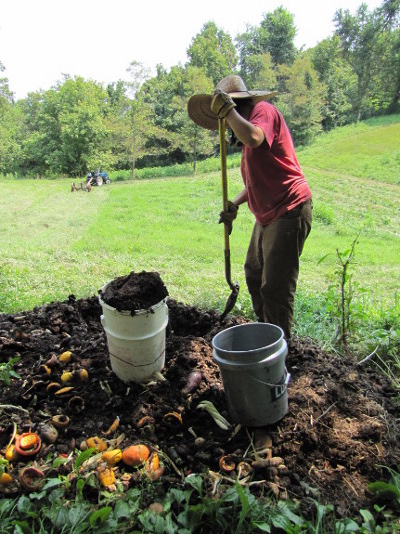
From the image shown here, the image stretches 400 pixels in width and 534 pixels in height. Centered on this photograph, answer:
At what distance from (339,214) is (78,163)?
21.1 m

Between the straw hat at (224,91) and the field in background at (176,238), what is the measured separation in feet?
5.56

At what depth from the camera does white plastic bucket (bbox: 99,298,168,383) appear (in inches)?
94.7

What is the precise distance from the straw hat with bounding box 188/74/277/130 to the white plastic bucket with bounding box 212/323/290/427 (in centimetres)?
152

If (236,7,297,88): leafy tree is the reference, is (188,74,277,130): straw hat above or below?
below

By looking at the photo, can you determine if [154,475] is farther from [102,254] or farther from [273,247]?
[102,254]

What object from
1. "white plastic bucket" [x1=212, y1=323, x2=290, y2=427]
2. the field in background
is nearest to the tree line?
the field in background

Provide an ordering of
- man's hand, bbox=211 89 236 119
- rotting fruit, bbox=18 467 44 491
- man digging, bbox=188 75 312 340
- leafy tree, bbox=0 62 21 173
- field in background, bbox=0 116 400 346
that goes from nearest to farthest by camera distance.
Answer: rotting fruit, bbox=18 467 44 491
man's hand, bbox=211 89 236 119
man digging, bbox=188 75 312 340
field in background, bbox=0 116 400 346
leafy tree, bbox=0 62 21 173

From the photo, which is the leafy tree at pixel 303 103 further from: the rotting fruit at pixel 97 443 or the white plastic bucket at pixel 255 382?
the rotting fruit at pixel 97 443

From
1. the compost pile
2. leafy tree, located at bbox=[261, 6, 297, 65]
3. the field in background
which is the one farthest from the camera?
leafy tree, located at bbox=[261, 6, 297, 65]

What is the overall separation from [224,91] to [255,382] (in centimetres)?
179

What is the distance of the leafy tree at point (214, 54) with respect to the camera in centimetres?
972

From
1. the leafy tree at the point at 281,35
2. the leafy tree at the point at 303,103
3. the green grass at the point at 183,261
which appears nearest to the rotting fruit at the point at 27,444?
the green grass at the point at 183,261

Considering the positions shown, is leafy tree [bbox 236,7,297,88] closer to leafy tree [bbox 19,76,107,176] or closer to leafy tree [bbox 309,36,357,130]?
leafy tree [bbox 309,36,357,130]

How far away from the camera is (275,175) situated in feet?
9.04
